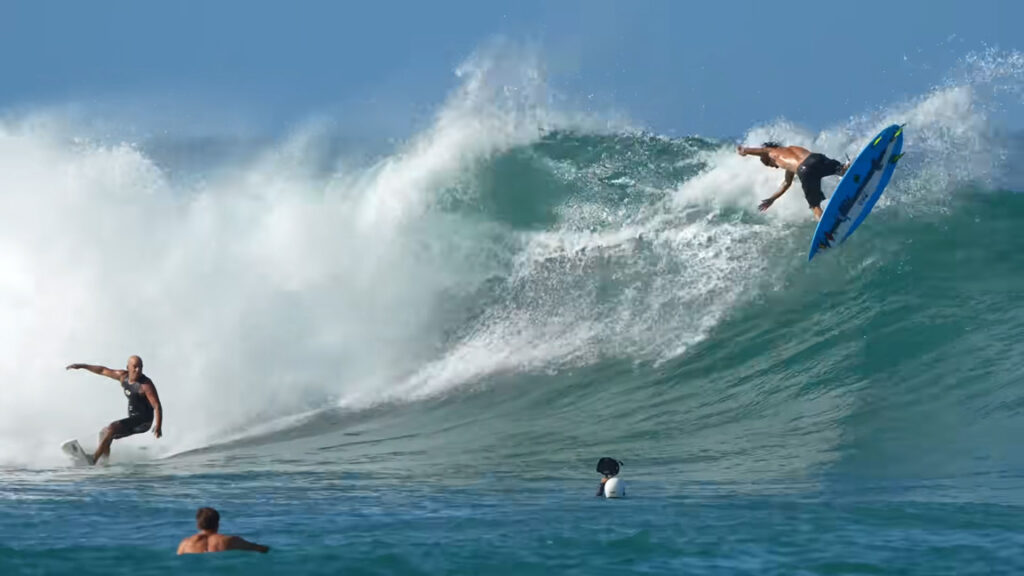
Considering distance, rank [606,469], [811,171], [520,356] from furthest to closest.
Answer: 1. [520,356]
2. [811,171]
3. [606,469]

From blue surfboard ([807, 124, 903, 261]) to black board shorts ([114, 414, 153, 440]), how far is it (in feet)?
20.9

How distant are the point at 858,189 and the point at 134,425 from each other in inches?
283

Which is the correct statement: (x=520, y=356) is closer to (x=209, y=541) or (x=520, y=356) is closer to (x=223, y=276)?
(x=223, y=276)

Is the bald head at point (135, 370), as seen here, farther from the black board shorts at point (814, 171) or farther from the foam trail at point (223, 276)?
the black board shorts at point (814, 171)

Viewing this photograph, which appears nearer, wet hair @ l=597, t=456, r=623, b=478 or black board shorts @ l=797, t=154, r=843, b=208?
wet hair @ l=597, t=456, r=623, b=478

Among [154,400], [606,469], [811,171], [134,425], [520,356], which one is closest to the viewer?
[606,469]

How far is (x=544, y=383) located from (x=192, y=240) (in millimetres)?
6090

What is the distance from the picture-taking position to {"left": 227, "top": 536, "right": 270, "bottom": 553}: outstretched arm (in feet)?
21.6

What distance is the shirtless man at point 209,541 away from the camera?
21.5ft

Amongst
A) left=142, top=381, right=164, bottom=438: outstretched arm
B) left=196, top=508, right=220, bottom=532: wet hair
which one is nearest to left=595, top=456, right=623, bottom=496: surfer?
left=196, top=508, right=220, bottom=532: wet hair

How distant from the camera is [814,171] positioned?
12.4 metres

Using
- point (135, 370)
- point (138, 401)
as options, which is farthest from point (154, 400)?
point (135, 370)

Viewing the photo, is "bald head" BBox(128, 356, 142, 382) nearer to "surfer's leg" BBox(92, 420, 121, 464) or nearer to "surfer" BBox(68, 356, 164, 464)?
"surfer" BBox(68, 356, 164, 464)

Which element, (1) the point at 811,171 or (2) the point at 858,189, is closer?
(1) the point at 811,171
